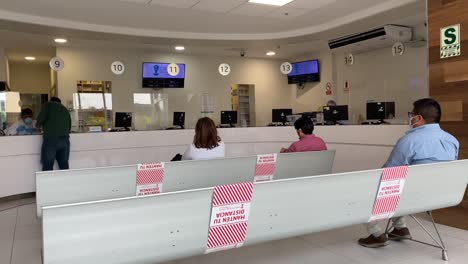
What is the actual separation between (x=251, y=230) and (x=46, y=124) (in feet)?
15.1

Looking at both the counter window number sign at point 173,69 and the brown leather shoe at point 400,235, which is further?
the counter window number sign at point 173,69

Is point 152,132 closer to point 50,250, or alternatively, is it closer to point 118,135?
point 118,135

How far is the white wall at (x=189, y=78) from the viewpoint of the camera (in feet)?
30.0

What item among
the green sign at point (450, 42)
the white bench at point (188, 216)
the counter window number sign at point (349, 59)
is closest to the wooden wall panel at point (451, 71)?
the green sign at point (450, 42)

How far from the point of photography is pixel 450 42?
3.66 m

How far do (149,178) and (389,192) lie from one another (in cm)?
188

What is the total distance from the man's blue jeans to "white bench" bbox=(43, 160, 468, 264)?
4.36 metres

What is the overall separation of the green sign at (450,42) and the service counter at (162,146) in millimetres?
1766

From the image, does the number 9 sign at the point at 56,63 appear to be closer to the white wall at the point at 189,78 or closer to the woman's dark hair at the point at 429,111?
the white wall at the point at 189,78

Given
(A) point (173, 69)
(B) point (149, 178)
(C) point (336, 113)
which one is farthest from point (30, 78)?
(B) point (149, 178)

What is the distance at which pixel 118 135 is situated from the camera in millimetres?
6586

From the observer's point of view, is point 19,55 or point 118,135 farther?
point 19,55

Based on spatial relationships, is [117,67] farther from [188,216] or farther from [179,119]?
[188,216]

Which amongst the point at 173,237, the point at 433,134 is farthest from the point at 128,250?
the point at 433,134
